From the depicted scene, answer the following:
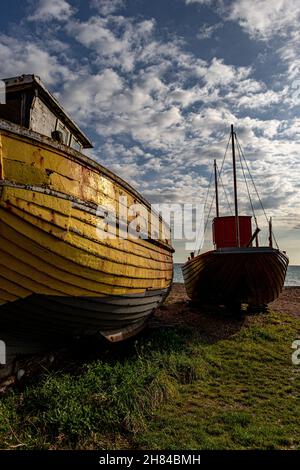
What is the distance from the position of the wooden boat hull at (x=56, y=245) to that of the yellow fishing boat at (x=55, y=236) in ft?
0.04

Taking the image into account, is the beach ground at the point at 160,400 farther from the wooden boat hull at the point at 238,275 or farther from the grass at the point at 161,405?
the wooden boat hull at the point at 238,275

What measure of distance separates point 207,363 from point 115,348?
6.13 feet

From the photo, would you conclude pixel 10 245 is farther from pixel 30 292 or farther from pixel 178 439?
pixel 178 439

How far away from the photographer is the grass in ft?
11.9

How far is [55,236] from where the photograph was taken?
3.78 meters

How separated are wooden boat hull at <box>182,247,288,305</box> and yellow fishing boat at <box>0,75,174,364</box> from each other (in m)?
3.99

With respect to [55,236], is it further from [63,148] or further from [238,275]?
[238,275]

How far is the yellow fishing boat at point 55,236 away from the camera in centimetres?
356

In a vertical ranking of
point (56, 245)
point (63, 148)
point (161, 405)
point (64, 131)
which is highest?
point (64, 131)

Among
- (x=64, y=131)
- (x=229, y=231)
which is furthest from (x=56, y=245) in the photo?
(x=229, y=231)

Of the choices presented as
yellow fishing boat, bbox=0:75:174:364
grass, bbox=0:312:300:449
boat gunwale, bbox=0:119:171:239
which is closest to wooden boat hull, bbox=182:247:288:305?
grass, bbox=0:312:300:449

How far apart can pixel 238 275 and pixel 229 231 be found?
3928 mm

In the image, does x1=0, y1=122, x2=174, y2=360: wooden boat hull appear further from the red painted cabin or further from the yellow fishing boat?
the red painted cabin

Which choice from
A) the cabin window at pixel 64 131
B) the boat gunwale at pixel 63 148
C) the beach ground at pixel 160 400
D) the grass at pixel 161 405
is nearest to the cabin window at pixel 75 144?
the cabin window at pixel 64 131
